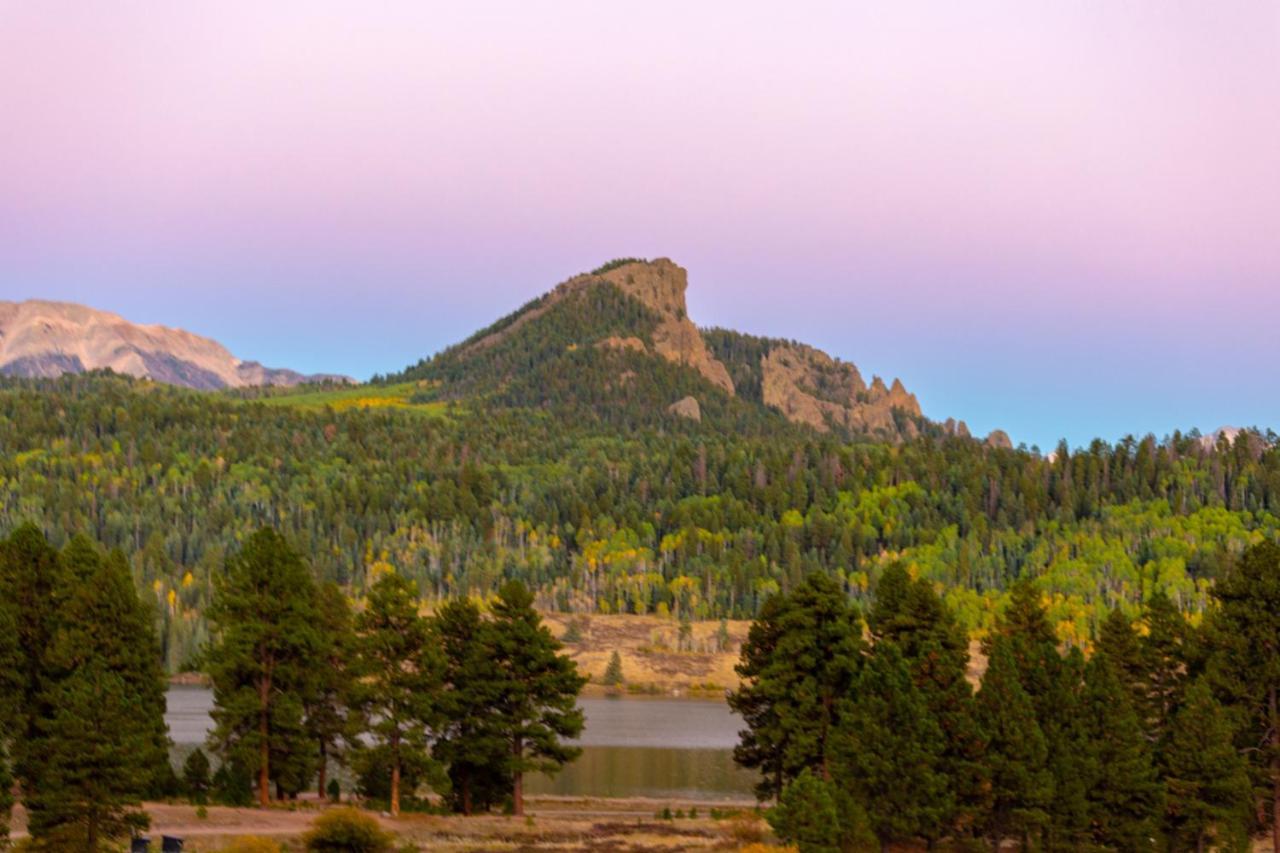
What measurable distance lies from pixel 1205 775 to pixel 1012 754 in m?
9.84

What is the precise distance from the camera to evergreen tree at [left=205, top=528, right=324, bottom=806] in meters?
74.3

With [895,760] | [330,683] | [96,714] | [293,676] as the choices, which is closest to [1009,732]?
[895,760]

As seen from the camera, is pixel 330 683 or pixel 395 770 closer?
pixel 395 770

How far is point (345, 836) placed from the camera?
6078 centimetres

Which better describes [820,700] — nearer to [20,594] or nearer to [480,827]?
[480,827]

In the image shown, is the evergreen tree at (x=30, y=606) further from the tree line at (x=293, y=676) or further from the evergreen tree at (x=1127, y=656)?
the evergreen tree at (x=1127, y=656)

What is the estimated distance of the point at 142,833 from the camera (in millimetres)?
64062

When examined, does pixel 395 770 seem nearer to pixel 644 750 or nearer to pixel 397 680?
pixel 397 680

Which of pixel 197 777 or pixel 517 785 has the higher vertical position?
pixel 197 777

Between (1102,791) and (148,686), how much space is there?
144 ft

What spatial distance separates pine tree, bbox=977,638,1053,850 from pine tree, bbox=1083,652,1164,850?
8.81 feet

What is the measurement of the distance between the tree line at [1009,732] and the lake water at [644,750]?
2415 centimetres

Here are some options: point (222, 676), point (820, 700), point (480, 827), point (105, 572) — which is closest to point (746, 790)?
point (820, 700)

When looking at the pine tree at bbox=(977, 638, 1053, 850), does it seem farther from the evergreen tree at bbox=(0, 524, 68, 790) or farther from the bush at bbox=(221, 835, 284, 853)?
the evergreen tree at bbox=(0, 524, 68, 790)
